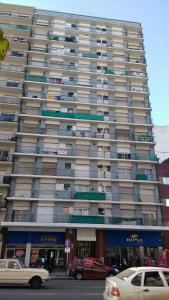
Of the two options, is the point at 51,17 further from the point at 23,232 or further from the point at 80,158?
the point at 23,232

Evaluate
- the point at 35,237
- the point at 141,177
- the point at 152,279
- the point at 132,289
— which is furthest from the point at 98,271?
the point at 132,289

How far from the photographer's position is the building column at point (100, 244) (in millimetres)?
28672

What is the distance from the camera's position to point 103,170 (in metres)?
32.8

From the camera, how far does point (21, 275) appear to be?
1416 centimetres

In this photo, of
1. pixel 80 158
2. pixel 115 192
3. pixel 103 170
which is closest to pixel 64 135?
pixel 80 158

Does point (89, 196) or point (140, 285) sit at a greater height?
point (89, 196)

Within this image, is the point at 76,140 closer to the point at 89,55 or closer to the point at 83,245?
the point at 83,245

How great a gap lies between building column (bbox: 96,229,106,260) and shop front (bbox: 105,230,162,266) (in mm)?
458

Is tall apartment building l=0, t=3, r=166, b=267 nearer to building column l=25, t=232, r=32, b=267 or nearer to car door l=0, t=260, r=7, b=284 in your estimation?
building column l=25, t=232, r=32, b=267

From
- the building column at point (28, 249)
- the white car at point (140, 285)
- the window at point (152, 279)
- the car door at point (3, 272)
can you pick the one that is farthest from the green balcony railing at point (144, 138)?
the window at point (152, 279)

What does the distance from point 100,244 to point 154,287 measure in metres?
22.3

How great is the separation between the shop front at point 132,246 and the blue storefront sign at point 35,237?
4.93 metres

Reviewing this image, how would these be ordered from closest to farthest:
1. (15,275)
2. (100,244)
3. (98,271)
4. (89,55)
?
(15,275), (98,271), (100,244), (89,55)

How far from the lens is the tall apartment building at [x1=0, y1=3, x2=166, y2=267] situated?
2916 cm
